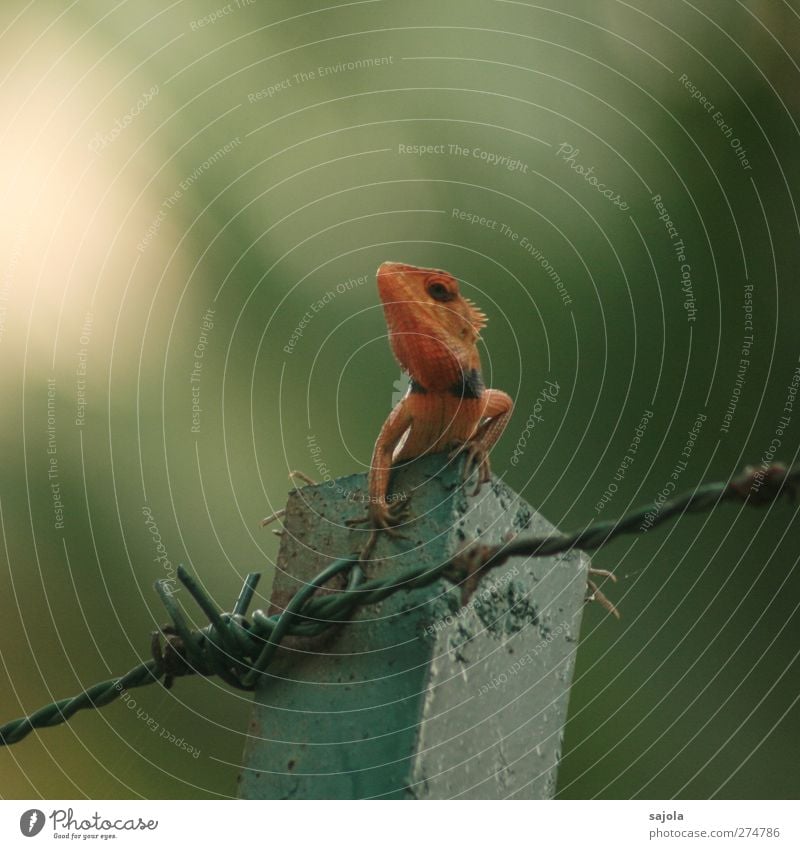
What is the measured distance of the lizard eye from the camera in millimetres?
1321

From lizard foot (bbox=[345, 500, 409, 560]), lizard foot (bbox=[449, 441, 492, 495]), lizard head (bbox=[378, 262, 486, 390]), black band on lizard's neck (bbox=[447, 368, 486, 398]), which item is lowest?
lizard foot (bbox=[345, 500, 409, 560])

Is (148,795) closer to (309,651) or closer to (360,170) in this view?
(309,651)

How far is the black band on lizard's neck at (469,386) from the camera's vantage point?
1.27 m

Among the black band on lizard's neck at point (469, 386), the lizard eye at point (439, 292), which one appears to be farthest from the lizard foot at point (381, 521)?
the lizard eye at point (439, 292)

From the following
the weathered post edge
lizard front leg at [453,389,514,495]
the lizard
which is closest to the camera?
the weathered post edge

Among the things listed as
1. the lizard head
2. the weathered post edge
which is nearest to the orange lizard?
the lizard head

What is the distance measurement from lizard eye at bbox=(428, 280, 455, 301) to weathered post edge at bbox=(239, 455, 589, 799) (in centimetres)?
37

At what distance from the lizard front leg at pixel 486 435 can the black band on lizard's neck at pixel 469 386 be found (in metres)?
0.01

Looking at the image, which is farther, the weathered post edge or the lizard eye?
the lizard eye

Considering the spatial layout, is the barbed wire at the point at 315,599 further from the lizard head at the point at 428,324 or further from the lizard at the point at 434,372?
the lizard head at the point at 428,324

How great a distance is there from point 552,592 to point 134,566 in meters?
1.05

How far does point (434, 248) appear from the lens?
Result: 1.91 metres

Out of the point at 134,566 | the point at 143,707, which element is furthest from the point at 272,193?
the point at 143,707

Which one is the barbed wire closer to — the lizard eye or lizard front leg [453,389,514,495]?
lizard front leg [453,389,514,495]
